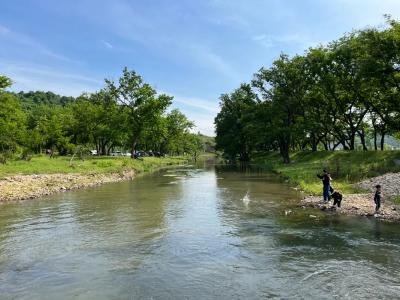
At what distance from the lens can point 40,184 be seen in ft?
123

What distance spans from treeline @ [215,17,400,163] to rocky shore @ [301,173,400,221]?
19.0m

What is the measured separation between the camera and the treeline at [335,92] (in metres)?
49.5

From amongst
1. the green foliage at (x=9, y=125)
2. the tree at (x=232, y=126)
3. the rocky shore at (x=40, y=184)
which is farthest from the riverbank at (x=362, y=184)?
the tree at (x=232, y=126)

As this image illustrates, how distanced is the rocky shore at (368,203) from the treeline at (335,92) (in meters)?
19.0

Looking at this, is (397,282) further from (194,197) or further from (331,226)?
(194,197)

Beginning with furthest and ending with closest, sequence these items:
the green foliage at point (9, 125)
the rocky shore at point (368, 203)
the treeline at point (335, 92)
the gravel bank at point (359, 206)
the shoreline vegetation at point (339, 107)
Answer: the green foliage at point (9, 125) < the treeline at point (335, 92) < the shoreline vegetation at point (339, 107) < the rocky shore at point (368, 203) < the gravel bank at point (359, 206)

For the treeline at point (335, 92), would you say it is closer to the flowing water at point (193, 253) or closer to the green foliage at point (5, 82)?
the flowing water at point (193, 253)

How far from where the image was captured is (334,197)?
26844 millimetres

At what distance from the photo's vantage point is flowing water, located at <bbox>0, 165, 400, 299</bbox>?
12.7 meters

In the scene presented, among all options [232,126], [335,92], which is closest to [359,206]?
[335,92]

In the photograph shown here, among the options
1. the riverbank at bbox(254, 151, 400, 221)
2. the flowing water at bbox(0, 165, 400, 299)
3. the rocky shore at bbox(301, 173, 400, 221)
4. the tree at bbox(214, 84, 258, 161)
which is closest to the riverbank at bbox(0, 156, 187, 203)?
the flowing water at bbox(0, 165, 400, 299)

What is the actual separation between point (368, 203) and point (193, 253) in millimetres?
15651

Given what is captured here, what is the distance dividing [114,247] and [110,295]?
5.62 m

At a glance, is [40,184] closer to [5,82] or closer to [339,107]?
[5,82]
